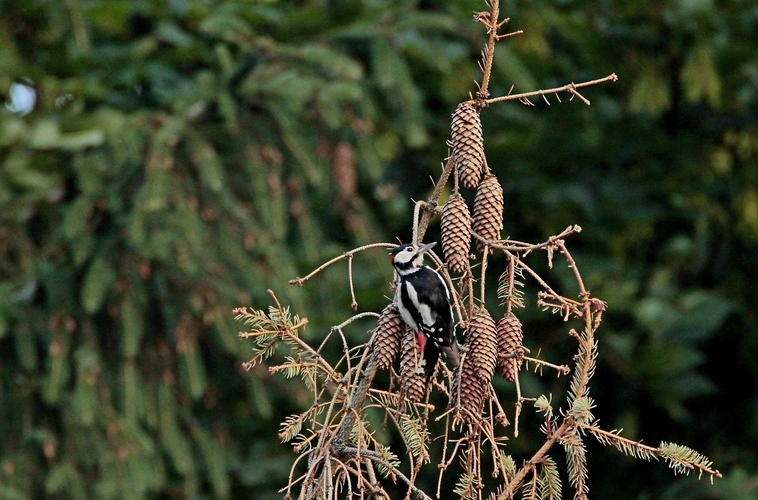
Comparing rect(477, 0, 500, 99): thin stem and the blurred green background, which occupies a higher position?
rect(477, 0, 500, 99): thin stem

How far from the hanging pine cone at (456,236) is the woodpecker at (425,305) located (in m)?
0.06

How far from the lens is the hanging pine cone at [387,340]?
150cm

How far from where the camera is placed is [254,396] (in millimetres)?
4086

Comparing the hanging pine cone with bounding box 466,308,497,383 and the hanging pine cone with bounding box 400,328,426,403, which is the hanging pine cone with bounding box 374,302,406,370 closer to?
the hanging pine cone with bounding box 400,328,426,403

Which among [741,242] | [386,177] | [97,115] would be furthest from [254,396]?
[741,242]

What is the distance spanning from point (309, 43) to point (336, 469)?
286cm

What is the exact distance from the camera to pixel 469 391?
1.44 m

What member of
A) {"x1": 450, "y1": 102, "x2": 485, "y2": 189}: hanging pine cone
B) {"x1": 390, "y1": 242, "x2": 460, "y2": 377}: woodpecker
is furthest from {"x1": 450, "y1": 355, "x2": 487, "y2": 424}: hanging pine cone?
{"x1": 450, "y1": 102, "x2": 485, "y2": 189}: hanging pine cone

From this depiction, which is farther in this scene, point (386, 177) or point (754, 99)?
point (754, 99)

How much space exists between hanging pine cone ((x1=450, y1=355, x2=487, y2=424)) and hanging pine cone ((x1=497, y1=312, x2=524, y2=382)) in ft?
0.24

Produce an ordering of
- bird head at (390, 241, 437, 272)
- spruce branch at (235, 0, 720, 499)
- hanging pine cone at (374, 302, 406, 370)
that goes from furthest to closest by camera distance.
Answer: bird head at (390, 241, 437, 272) → hanging pine cone at (374, 302, 406, 370) → spruce branch at (235, 0, 720, 499)

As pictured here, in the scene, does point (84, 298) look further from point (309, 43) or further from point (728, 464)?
point (728, 464)

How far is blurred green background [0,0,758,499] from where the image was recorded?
378 centimetres

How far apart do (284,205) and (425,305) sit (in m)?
2.52
